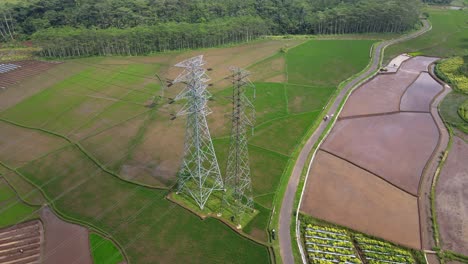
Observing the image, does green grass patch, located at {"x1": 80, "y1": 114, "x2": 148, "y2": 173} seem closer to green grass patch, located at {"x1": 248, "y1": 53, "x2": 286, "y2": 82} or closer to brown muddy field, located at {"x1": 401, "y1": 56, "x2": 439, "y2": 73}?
green grass patch, located at {"x1": 248, "y1": 53, "x2": 286, "y2": 82}

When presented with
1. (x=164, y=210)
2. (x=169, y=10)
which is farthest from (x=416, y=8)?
(x=164, y=210)

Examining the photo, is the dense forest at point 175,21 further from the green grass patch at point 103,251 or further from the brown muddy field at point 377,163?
the green grass patch at point 103,251

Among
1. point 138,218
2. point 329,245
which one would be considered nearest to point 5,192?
point 138,218

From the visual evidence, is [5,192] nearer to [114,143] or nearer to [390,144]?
[114,143]

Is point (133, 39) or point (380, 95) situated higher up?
point (133, 39)

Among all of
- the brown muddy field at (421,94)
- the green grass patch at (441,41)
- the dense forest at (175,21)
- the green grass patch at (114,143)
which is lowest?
the green grass patch at (114,143)

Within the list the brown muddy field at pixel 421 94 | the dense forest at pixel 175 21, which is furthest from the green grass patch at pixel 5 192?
the brown muddy field at pixel 421 94

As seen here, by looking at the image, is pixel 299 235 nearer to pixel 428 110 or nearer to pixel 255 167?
pixel 255 167
